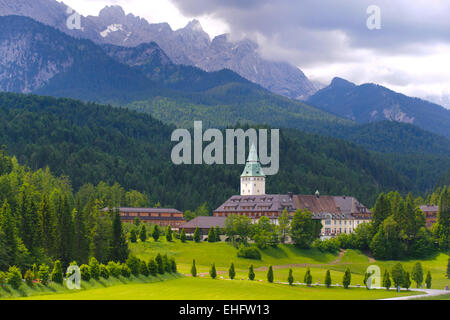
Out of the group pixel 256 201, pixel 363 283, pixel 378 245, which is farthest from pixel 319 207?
pixel 363 283

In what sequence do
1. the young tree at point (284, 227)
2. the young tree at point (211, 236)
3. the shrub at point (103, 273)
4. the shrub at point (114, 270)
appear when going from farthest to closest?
the young tree at point (284, 227) → the young tree at point (211, 236) → the shrub at point (114, 270) → the shrub at point (103, 273)

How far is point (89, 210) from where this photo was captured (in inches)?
4796

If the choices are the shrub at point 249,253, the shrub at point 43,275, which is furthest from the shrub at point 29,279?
the shrub at point 249,253

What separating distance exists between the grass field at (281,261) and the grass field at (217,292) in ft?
48.4

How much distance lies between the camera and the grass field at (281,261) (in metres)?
133

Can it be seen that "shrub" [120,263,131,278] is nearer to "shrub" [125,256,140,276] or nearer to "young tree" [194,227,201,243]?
"shrub" [125,256,140,276]

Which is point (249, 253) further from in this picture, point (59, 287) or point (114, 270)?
point (59, 287)

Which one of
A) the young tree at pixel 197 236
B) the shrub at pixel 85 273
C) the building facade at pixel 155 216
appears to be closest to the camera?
the shrub at pixel 85 273

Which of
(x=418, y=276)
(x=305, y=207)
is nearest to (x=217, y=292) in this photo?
(x=418, y=276)

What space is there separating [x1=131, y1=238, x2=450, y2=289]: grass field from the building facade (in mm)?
28540

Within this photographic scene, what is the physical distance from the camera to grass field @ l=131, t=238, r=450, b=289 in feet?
436

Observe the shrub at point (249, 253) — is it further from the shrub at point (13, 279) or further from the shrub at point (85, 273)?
the shrub at point (13, 279)
